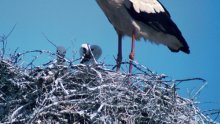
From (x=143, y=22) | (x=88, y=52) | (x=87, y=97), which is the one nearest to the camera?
(x=87, y=97)

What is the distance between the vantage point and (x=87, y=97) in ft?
16.6

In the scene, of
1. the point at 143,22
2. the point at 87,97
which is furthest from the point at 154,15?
the point at 87,97

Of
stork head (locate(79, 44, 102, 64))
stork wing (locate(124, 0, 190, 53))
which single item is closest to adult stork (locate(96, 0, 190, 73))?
stork wing (locate(124, 0, 190, 53))

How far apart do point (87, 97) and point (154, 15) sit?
2091 mm

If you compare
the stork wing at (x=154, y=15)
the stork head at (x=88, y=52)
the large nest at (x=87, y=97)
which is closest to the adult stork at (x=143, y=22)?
the stork wing at (x=154, y=15)

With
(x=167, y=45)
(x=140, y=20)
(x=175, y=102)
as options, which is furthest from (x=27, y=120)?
(x=167, y=45)

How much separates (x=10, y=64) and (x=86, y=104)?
2.44ft

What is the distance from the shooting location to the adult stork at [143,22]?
6.63 metres

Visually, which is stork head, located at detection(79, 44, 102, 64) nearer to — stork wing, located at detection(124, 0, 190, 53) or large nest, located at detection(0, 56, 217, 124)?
stork wing, located at detection(124, 0, 190, 53)

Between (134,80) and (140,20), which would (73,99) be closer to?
(134,80)

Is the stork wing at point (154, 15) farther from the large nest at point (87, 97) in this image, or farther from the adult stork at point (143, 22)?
the large nest at point (87, 97)

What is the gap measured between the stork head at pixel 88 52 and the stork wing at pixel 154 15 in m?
0.51

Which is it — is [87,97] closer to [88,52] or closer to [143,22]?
[88,52]

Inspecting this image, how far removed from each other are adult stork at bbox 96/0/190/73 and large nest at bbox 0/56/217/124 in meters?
1.35
